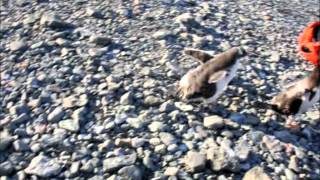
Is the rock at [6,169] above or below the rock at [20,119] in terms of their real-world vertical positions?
below

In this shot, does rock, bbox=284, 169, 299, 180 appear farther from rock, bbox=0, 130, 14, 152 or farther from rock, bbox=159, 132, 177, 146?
rock, bbox=0, 130, 14, 152

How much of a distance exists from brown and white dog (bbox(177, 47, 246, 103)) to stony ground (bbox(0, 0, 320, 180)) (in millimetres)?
250

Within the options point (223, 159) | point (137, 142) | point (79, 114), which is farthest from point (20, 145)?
point (223, 159)

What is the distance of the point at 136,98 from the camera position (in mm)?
6934

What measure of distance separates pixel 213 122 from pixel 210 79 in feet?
1.62

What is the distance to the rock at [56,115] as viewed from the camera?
650 centimetres

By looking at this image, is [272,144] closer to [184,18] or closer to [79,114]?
[79,114]

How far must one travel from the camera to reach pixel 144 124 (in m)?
6.47

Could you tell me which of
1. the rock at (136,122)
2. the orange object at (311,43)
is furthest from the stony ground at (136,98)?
the orange object at (311,43)

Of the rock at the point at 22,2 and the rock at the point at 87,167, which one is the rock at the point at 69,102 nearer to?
the rock at the point at 87,167

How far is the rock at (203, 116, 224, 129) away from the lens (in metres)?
6.53

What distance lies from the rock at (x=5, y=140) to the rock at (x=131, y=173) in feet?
4.23

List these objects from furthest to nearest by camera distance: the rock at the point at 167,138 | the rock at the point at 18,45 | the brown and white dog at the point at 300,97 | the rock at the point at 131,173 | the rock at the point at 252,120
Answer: the rock at the point at 18,45 < the rock at the point at 252,120 < the brown and white dog at the point at 300,97 < the rock at the point at 167,138 < the rock at the point at 131,173

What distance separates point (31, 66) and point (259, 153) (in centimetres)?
327
